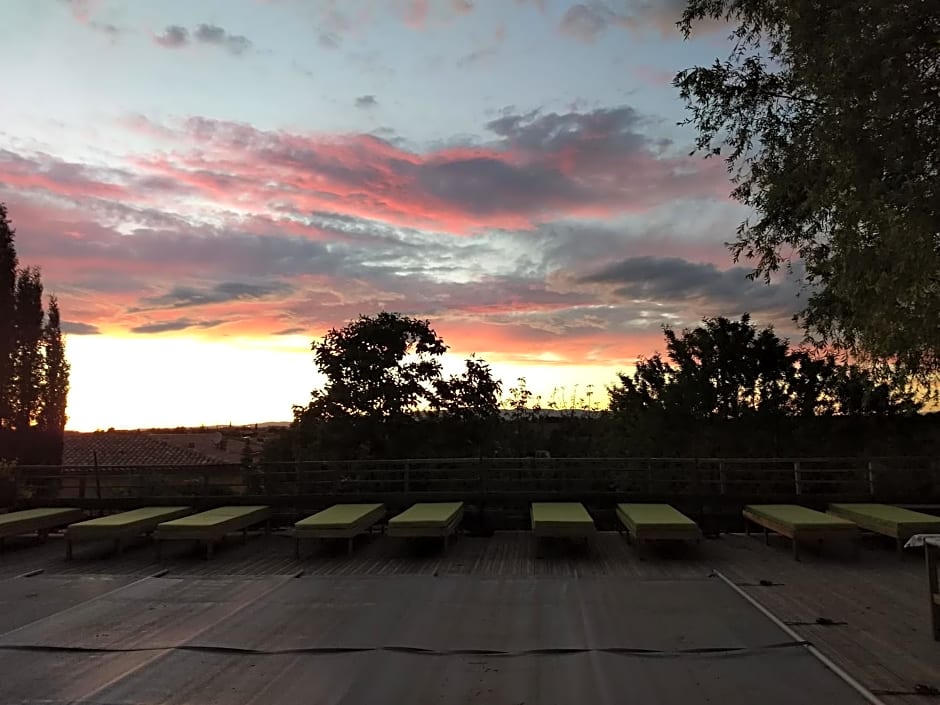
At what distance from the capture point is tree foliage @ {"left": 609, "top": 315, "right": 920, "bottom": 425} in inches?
498

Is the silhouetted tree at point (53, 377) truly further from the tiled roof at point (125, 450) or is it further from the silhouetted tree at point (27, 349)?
the tiled roof at point (125, 450)

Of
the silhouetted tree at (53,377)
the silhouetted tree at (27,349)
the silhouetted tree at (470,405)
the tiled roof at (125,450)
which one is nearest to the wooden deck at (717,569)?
the silhouetted tree at (470,405)

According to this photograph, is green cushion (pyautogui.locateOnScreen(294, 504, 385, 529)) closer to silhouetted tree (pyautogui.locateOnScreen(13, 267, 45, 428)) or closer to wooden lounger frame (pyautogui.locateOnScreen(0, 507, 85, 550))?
wooden lounger frame (pyautogui.locateOnScreen(0, 507, 85, 550))

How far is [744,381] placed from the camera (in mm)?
13086

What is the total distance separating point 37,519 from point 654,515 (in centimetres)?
721

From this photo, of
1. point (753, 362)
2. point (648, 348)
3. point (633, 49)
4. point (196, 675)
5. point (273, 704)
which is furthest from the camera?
point (648, 348)

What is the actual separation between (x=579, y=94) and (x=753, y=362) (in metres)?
6.96

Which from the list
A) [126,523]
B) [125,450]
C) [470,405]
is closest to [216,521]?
[126,523]

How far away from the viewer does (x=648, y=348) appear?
48.3ft

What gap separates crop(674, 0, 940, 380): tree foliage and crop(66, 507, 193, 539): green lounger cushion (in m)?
7.26

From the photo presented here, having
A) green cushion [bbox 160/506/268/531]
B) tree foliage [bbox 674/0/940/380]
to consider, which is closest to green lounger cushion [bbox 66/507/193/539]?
green cushion [bbox 160/506/268/531]

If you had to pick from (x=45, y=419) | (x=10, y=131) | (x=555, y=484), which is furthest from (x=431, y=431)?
(x=45, y=419)

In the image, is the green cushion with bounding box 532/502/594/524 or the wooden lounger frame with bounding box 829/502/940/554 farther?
the green cushion with bounding box 532/502/594/524

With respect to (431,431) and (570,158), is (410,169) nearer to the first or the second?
(570,158)
